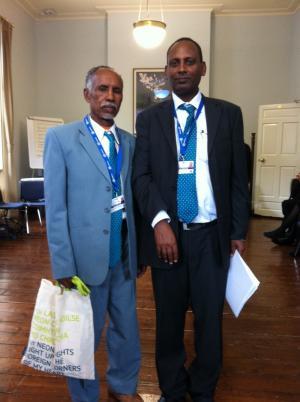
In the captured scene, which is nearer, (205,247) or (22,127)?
(205,247)

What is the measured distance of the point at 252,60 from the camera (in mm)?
7109

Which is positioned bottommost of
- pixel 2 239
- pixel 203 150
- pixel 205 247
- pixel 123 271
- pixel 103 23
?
pixel 2 239

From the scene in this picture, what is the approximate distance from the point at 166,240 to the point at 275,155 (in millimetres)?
5869

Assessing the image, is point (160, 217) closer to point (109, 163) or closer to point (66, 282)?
point (109, 163)

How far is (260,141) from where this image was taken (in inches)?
Result: 270

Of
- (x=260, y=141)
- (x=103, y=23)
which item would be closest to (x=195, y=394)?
(x=260, y=141)

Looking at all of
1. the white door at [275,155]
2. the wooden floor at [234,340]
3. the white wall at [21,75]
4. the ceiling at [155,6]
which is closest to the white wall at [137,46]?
the ceiling at [155,6]

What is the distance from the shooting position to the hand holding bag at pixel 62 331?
140cm

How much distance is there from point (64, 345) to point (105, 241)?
1.38ft

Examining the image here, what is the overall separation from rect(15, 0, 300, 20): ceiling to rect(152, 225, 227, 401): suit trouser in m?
6.11

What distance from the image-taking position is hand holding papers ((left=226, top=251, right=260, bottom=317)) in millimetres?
1449

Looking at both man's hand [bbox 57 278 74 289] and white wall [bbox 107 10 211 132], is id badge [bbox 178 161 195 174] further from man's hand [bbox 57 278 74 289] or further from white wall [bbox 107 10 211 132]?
white wall [bbox 107 10 211 132]

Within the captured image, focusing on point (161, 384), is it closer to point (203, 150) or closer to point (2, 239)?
→ point (203, 150)

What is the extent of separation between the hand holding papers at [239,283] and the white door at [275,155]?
216 inches
